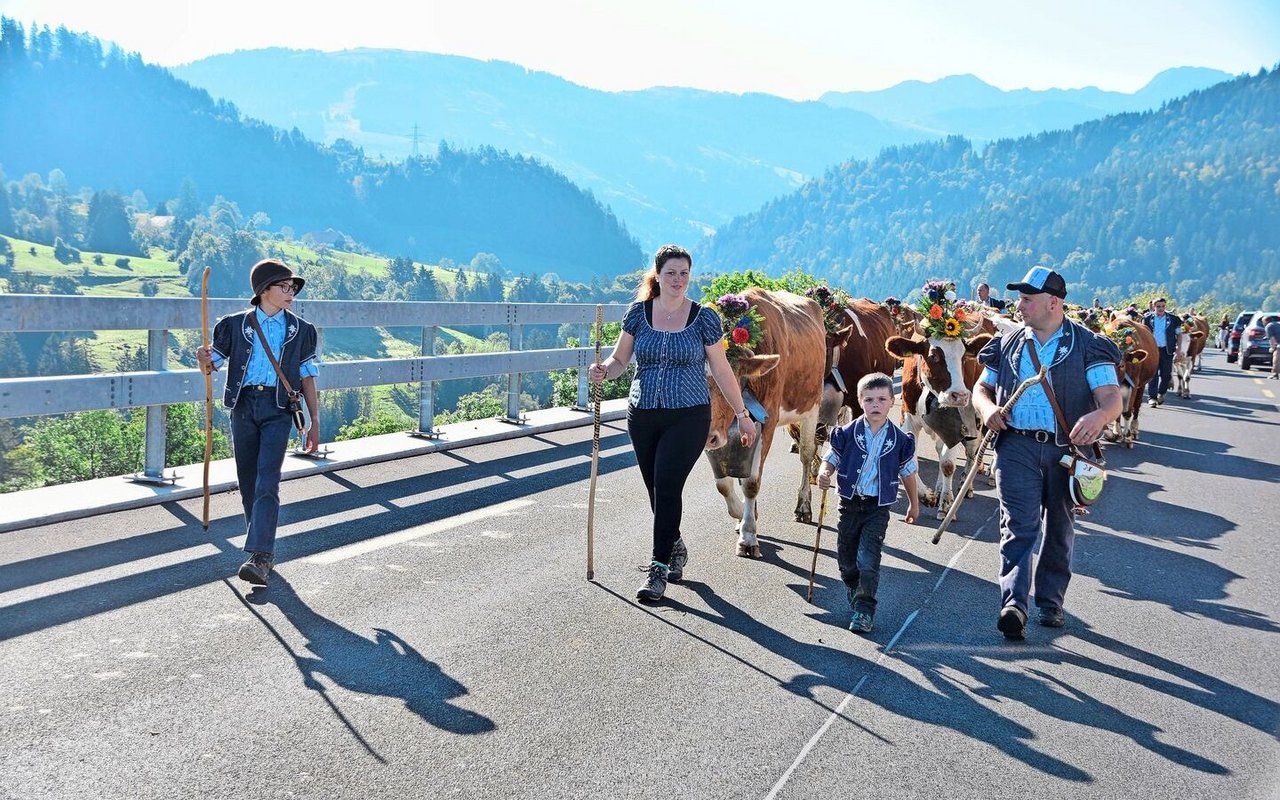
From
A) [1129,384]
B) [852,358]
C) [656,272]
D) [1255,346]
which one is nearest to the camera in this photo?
[656,272]

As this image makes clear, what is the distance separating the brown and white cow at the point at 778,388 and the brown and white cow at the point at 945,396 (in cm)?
91

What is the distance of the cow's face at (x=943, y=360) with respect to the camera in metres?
10.5

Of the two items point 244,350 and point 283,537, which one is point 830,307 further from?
point 244,350

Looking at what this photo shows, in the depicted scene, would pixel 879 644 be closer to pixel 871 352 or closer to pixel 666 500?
pixel 666 500

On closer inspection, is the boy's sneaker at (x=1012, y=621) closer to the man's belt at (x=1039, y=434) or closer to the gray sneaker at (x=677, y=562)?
the man's belt at (x=1039, y=434)

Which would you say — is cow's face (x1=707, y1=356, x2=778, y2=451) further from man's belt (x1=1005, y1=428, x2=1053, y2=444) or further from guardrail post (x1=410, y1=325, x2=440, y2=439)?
guardrail post (x1=410, y1=325, x2=440, y2=439)

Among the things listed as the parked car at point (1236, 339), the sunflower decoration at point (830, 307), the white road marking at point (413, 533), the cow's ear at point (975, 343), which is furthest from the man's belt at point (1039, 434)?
the parked car at point (1236, 339)

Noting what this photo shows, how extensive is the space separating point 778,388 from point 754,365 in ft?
3.00

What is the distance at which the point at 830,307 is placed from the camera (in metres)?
12.0

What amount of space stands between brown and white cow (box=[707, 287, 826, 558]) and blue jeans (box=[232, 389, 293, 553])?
2652 millimetres

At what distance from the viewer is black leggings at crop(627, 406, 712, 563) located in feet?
22.9

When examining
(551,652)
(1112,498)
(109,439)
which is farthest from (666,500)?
(109,439)

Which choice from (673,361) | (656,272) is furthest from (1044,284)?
(656,272)

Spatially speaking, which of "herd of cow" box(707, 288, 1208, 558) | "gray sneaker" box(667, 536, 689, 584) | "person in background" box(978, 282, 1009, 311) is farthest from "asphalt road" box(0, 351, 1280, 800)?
"person in background" box(978, 282, 1009, 311)
